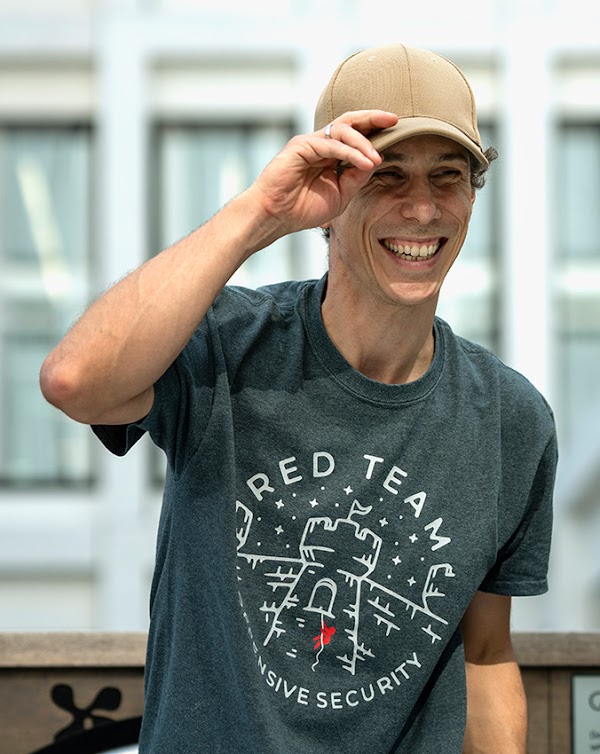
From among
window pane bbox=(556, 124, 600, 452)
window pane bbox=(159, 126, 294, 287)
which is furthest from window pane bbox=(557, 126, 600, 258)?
window pane bbox=(159, 126, 294, 287)

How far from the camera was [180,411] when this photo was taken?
86.4 inches

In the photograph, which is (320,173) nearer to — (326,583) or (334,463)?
(334,463)

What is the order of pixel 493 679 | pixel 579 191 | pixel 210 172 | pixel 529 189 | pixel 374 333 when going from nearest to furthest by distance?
A: pixel 374 333 < pixel 493 679 < pixel 529 189 < pixel 579 191 < pixel 210 172

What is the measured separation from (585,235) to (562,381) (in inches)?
47.9

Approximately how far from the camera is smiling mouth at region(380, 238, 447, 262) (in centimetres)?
230

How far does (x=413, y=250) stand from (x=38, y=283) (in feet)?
27.2

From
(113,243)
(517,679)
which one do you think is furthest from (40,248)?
(517,679)

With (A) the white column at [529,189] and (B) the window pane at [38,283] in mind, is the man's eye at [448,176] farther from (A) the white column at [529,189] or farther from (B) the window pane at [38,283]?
(B) the window pane at [38,283]

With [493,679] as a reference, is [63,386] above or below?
above

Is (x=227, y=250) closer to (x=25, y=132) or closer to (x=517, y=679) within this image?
(x=517, y=679)

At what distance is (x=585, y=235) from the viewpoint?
10242mm

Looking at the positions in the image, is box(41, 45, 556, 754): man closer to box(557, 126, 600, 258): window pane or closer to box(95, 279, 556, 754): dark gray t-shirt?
box(95, 279, 556, 754): dark gray t-shirt

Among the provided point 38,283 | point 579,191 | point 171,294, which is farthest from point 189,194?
point 171,294

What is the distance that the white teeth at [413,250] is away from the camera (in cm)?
230
